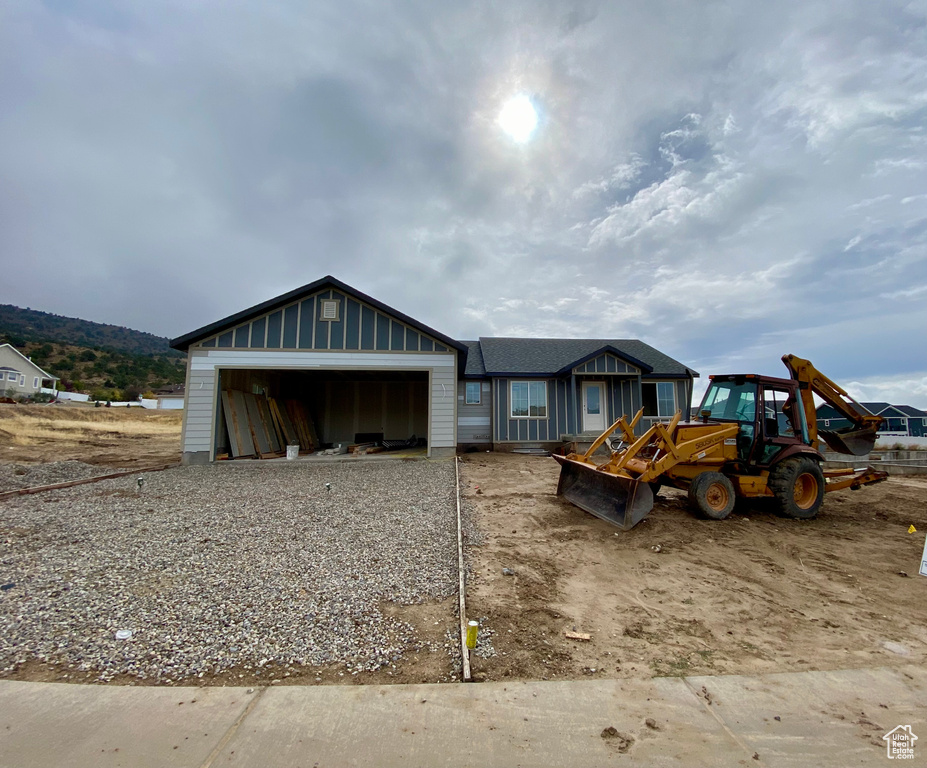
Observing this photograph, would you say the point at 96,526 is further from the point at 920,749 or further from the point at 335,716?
the point at 920,749

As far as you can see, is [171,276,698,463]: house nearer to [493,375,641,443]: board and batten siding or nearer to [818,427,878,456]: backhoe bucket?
[493,375,641,443]: board and batten siding

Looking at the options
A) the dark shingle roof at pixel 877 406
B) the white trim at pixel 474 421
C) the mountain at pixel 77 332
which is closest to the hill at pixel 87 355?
the mountain at pixel 77 332

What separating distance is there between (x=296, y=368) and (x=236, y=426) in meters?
2.56

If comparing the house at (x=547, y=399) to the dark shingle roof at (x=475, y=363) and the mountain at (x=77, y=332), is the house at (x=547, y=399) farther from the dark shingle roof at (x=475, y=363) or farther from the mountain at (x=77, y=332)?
the mountain at (x=77, y=332)

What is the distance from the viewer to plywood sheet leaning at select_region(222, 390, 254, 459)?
12.2 meters

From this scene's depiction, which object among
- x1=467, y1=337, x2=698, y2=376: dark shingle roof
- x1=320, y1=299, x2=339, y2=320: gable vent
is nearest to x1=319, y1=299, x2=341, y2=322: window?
x1=320, y1=299, x2=339, y2=320: gable vent

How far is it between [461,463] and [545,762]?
35.4 feet

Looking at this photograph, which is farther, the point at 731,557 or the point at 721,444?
the point at 721,444

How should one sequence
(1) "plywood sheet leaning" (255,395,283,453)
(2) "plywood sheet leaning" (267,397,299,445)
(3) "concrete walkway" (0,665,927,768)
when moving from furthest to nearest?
1. (2) "plywood sheet leaning" (267,397,299,445)
2. (1) "plywood sheet leaning" (255,395,283,453)
3. (3) "concrete walkway" (0,665,927,768)

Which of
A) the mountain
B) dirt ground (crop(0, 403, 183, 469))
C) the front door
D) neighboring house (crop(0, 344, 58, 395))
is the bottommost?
dirt ground (crop(0, 403, 183, 469))

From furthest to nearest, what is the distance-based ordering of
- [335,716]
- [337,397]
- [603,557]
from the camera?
[337,397]
[603,557]
[335,716]

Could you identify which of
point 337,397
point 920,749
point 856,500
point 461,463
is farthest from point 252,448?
point 856,500

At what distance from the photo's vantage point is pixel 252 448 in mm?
12891

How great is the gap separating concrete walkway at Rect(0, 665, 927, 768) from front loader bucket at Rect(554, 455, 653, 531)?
300cm
